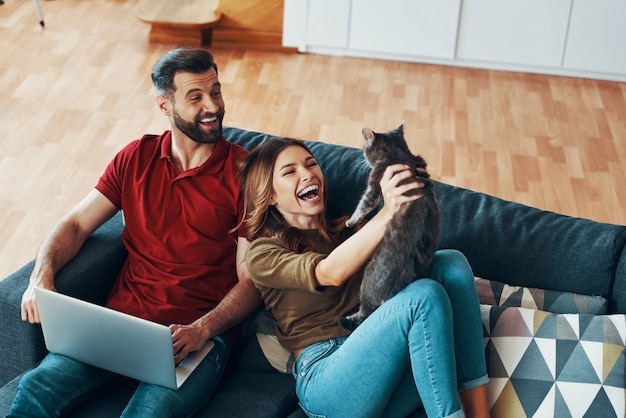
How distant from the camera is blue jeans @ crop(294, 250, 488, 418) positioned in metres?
1.95

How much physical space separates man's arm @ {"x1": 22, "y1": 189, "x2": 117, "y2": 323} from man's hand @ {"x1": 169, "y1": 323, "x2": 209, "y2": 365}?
0.37 m

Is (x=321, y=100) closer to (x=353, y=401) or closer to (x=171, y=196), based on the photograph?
(x=171, y=196)

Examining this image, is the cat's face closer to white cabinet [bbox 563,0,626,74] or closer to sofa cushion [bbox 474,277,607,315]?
sofa cushion [bbox 474,277,607,315]

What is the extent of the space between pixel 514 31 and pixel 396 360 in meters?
3.47

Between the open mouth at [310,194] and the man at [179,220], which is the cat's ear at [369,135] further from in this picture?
the man at [179,220]

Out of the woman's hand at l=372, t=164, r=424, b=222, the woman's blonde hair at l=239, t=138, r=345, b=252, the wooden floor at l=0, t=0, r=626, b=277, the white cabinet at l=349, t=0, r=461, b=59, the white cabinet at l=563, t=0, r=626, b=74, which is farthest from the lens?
the white cabinet at l=349, t=0, r=461, b=59

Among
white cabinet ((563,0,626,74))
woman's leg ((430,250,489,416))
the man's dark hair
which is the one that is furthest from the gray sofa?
white cabinet ((563,0,626,74))

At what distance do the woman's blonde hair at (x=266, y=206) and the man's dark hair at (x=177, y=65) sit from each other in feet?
0.97

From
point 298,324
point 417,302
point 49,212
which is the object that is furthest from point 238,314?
point 49,212

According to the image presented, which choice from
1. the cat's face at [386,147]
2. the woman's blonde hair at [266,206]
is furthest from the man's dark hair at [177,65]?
the cat's face at [386,147]

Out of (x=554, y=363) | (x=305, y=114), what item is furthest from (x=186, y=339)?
(x=305, y=114)

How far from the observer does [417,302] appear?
194cm

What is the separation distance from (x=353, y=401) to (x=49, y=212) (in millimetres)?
2132

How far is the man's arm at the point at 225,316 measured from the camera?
6.97 ft
